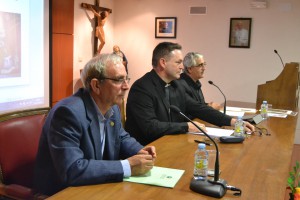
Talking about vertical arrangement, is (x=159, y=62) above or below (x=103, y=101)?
above

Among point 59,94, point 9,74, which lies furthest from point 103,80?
point 59,94

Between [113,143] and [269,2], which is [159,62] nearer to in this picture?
[113,143]

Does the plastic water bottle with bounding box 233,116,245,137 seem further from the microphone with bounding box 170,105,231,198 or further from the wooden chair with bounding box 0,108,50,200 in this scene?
the wooden chair with bounding box 0,108,50,200

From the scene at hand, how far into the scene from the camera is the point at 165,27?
5.93 metres

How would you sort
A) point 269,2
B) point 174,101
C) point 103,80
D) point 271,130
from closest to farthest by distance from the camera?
point 103,80 → point 271,130 → point 174,101 → point 269,2

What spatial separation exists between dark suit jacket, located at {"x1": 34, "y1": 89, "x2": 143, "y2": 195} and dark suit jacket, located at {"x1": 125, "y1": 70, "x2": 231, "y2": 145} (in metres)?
0.70

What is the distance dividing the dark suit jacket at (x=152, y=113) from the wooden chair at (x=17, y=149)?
77 centimetres

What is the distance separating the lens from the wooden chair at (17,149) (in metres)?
1.69

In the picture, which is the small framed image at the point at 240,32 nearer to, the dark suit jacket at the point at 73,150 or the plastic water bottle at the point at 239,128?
the plastic water bottle at the point at 239,128

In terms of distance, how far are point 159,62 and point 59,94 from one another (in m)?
2.48

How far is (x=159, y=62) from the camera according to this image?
2771mm

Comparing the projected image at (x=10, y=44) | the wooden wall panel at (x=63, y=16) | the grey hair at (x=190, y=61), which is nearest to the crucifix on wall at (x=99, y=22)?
the wooden wall panel at (x=63, y=16)

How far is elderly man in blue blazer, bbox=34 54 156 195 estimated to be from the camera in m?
1.41

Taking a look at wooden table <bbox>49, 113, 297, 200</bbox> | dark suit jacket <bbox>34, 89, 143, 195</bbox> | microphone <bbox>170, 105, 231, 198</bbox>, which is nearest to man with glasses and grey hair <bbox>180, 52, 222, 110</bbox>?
wooden table <bbox>49, 113, 297, 200</bbox>
